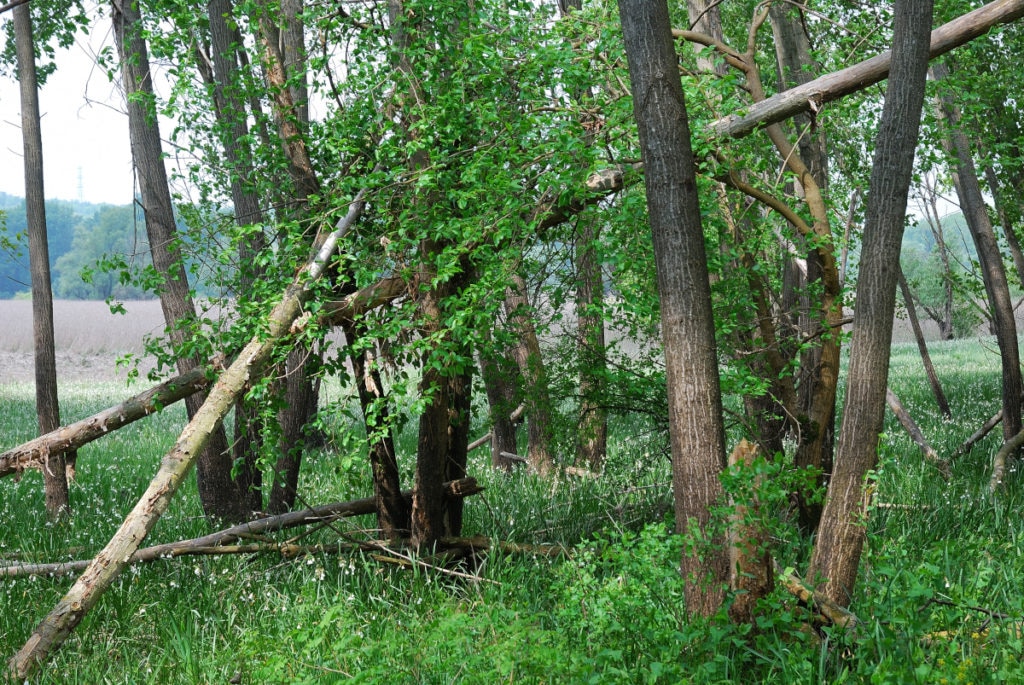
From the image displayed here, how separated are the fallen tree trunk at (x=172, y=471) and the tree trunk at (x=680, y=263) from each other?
6.14 feet

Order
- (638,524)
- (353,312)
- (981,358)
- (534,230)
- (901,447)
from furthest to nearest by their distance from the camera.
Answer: (981,358), (901,447), (638,524), (353,312), (534,230)

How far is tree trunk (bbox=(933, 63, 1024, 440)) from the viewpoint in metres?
9.75

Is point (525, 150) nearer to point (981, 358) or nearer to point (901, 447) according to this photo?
point (901, 447)

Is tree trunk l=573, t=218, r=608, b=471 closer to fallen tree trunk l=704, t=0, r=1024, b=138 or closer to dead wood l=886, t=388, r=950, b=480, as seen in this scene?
fallen tree trunk l=704, t=0, r=1024, b=138

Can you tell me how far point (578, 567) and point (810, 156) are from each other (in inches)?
172

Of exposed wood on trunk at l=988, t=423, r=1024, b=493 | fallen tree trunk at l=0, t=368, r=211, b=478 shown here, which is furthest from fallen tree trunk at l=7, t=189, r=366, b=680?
Result: exposed wood on trunk at l=988, t=423, r=1024, b=493

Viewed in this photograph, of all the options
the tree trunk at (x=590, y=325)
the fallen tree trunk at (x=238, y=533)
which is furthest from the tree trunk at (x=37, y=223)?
the tree trunk at (x=590, y=325)

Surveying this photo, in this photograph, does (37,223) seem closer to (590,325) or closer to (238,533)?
(238,533)

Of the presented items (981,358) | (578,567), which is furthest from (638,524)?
(981,358)

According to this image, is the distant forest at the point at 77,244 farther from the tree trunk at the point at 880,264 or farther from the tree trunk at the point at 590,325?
the tree trunk at the point at 880,264

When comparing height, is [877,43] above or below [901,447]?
Result: above

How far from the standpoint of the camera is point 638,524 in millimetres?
7504

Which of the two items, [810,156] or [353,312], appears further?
[810,156]

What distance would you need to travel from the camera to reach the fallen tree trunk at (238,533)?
6.32 metres
